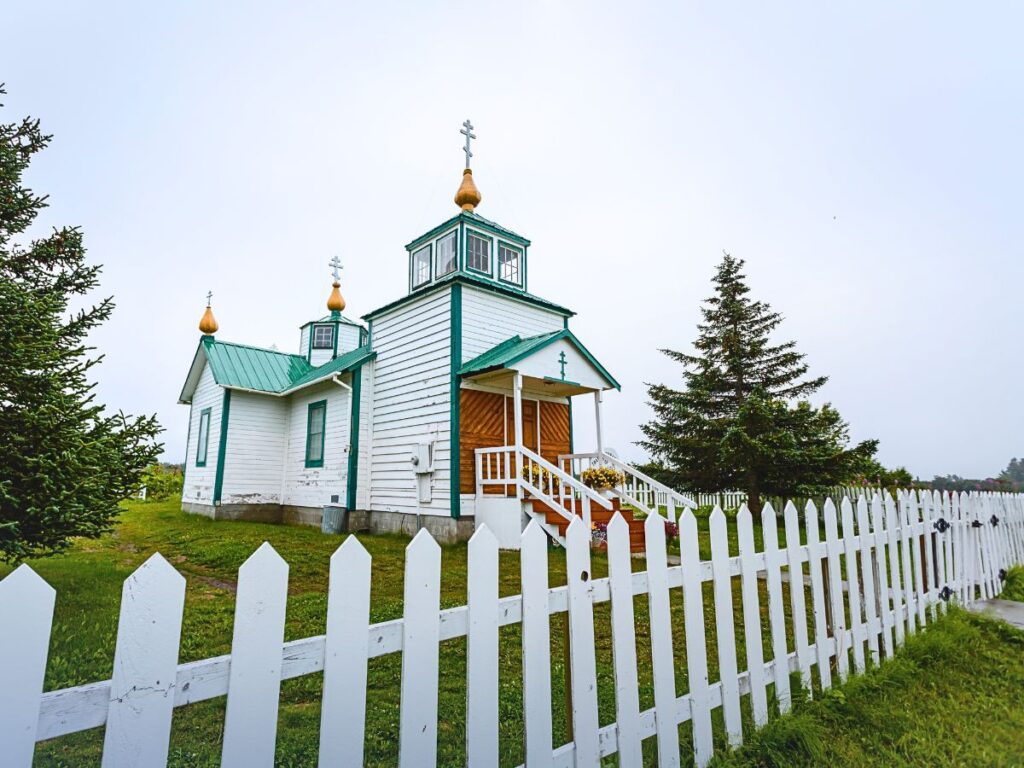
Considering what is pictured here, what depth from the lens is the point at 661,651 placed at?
2465mm

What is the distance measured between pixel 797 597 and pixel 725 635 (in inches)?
36.4

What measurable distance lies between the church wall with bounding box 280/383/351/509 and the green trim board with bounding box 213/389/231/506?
1736 millimetres

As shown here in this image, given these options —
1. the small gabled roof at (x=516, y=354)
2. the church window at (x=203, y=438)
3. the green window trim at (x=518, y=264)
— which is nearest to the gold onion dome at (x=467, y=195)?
the green window trim at (x=518, y=264)

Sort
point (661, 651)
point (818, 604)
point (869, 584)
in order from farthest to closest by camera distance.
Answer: point (869, 584) < point (818, 604) < point (661, 651)

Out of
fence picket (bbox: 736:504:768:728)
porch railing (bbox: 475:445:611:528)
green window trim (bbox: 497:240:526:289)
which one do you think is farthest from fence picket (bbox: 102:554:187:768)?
green window trim (bbox: 497:240:526:289)

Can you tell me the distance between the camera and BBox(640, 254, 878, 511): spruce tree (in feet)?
50.1

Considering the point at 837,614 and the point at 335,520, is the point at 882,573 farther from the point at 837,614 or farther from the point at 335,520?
the point at 335,520

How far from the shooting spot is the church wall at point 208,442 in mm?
15680

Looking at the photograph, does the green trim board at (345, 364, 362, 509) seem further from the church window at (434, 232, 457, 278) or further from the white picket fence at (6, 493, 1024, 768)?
the white picket fence at (6, 493, 1024, 768)

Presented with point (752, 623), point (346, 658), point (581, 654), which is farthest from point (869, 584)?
point (346, 658)

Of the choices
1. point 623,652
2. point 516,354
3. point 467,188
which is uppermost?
point 467,188

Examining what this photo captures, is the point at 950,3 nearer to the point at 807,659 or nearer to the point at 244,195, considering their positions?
the point at 807,659

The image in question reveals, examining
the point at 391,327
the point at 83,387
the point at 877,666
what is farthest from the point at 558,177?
the point at 877,666

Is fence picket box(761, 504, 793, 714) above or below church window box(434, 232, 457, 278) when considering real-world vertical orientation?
below
